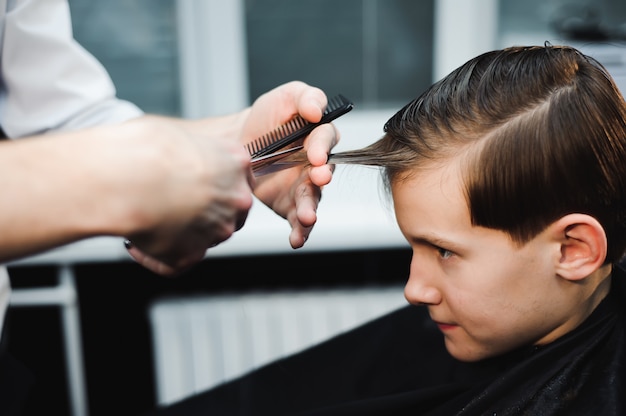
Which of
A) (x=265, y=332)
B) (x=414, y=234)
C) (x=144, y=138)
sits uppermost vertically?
(x=144, y=138)

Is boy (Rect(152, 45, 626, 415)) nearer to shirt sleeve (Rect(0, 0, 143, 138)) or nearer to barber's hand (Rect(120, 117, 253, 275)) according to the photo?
→ barber's hand (Rect(120, 117, 253, 275))

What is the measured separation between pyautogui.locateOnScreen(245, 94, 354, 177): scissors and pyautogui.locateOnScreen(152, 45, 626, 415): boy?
2.7 inches

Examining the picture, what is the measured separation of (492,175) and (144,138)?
1.75 feet

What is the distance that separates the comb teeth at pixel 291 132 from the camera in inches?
40.1

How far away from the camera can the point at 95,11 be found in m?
2.06

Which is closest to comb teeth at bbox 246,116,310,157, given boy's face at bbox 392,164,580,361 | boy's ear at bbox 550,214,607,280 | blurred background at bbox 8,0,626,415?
boy's face at bbox 392,164,580,361

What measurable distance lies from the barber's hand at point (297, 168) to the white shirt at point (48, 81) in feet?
1.05

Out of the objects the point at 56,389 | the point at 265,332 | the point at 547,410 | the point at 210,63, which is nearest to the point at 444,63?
the point at 210,63

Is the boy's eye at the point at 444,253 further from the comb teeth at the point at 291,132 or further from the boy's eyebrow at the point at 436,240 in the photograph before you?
the comb teeth at the point at 291,132

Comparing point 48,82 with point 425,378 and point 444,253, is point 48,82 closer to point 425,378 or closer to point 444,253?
point 444,253

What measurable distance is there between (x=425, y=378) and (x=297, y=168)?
19.9 inches

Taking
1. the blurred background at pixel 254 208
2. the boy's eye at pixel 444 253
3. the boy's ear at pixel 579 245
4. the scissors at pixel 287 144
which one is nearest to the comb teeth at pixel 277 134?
the scissors at pixel 287 144

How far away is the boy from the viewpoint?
0.96 meters

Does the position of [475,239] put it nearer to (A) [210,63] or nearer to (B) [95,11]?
(A) [210,63]
